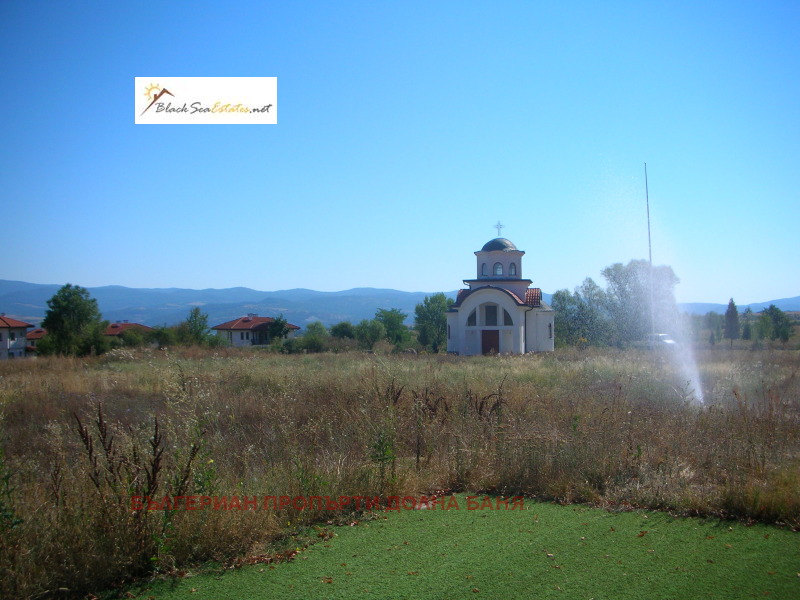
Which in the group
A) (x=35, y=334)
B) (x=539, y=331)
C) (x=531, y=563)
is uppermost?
(x=35, y=334)

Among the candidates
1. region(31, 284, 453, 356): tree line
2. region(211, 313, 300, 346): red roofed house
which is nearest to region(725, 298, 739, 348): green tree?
region(31, 284, 453, 356): tree line

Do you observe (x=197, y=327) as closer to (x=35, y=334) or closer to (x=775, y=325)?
(x=35, y=334)

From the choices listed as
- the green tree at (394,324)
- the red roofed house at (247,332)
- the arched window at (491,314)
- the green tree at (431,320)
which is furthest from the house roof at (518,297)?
the red roofed house at (247,332)

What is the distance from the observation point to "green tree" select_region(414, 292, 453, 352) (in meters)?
69.5

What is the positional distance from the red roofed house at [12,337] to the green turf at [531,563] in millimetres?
58949

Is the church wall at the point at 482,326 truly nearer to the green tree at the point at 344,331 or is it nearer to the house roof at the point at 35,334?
the green tree at the point at 344,331

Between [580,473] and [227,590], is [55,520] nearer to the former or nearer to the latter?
[227,590]

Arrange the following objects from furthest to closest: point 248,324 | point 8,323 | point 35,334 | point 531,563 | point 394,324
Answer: point 248,324 < point 394,324 < point 35,334 < point 8,323 < point 531,563

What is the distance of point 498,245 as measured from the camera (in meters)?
41.1

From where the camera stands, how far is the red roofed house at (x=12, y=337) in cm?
5441

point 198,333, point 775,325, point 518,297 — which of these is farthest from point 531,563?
point 775,325

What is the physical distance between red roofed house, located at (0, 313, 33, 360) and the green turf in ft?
193

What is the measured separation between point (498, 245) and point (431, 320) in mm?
31124

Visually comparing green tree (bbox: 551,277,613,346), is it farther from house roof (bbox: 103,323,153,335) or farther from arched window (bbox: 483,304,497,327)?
house roof (bbox: 103,323,153,335)
